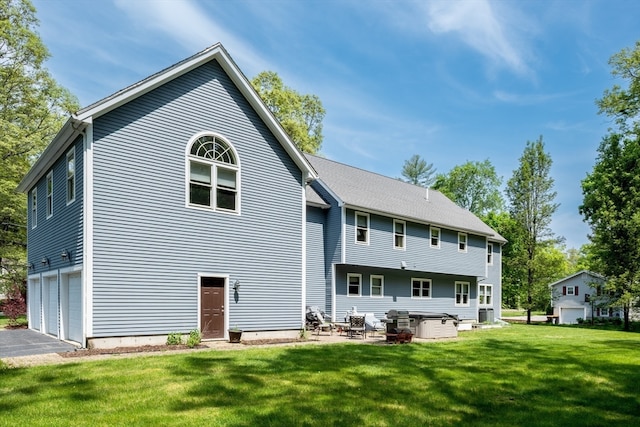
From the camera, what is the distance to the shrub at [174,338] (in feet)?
43.8

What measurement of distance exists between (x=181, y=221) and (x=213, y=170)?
2.08 meters

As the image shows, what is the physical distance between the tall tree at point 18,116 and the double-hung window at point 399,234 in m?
22.9

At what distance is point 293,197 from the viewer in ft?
56.6

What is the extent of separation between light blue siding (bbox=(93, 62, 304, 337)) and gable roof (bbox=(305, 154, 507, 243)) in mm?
5681

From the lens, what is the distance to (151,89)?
13812 millimetres

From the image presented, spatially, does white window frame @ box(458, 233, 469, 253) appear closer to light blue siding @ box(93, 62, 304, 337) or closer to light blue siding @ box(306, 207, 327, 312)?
light blue siding @ box(306, 207, 327, 312)

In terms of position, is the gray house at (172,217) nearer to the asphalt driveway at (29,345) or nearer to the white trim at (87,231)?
the white trim at (87,231)

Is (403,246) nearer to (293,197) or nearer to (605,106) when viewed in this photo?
(293,197)

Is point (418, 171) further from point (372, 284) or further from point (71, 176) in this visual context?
point (71, 176)

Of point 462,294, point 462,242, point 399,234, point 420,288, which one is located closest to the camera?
point 399,234

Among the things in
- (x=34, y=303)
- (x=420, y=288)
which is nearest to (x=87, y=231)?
(x=34, y=303)

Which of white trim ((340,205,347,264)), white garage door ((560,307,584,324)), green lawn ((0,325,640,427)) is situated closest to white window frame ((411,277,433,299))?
white trim ((340,205,347,264))

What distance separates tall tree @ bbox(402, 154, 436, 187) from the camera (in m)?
60.9

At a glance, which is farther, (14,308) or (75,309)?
(14,308)
